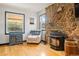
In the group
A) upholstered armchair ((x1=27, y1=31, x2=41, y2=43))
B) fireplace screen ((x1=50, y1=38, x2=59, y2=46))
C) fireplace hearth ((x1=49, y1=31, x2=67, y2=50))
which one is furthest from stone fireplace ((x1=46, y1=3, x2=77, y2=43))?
upholstered armchair ((x1=27, y1=31, x2=41, y2=43))

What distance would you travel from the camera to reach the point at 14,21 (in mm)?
4551

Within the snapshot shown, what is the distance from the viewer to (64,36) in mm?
4016

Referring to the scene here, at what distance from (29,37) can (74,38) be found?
254 cm

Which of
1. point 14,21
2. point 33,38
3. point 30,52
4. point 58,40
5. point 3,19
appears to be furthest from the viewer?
point 33,38

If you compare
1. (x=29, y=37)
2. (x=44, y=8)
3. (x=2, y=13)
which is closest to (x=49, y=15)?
(x=44, y=8)

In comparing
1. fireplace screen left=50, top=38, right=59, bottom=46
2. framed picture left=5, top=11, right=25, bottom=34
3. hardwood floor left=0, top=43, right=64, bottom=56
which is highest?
framed picture left=5, top=11, right=25, bottom=34

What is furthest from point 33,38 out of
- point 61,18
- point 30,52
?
point 61,18

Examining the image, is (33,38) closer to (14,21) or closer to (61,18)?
(14,21)

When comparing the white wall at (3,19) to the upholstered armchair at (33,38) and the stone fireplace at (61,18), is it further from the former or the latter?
the stone fireplace at (61,18)

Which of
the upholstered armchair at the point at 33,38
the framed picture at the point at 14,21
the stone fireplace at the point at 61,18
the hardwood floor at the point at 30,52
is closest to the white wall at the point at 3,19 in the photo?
the framed picture at the point at 14,21

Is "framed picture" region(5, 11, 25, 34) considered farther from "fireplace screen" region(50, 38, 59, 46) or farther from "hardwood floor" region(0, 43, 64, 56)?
"fireplace screen" region(50, 38, 59, 46)

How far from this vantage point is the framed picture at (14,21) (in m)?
4.66

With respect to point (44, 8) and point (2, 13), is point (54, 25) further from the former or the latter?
point (2, 13)

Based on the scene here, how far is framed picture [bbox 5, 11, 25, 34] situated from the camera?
4.66 m
